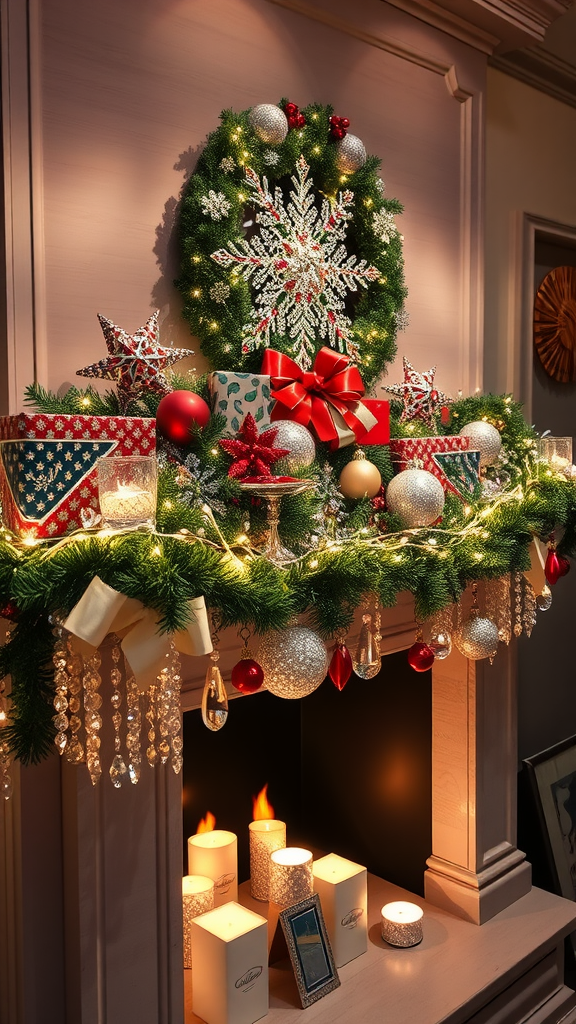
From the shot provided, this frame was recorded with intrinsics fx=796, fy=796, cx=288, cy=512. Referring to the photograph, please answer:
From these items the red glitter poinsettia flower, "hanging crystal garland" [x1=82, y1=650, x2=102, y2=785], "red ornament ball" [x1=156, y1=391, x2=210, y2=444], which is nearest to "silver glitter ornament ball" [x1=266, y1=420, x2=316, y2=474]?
the red glitter poinsettia flower

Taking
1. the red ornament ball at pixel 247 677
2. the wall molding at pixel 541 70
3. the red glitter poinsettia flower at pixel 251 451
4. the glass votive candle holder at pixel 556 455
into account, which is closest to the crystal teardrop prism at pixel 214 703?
the red ornament ball at pixel 247 677

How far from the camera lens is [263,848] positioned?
82.1 inches

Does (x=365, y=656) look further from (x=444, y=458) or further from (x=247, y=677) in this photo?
(x=444, y=458)

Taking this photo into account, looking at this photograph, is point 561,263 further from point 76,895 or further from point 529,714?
point 76,895

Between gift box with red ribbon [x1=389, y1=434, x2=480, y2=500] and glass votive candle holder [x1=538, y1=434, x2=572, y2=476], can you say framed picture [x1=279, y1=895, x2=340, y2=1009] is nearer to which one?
gift box with red ribbon [x1=389, y1=434, x2=480, y2=500]

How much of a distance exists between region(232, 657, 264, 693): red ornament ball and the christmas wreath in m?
0.63

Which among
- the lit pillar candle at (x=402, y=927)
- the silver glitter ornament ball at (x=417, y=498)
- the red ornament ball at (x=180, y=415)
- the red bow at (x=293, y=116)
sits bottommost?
the lit pillar candle at (x=402, y=927)

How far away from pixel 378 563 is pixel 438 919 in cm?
128

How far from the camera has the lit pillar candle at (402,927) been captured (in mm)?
1938

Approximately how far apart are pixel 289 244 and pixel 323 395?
0.32 m

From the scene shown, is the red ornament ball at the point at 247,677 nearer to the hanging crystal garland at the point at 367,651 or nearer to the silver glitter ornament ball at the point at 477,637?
the hanging crystal garland at the point at 367,651

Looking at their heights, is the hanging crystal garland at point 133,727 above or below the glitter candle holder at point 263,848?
above

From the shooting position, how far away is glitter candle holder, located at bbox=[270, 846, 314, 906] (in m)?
1.86

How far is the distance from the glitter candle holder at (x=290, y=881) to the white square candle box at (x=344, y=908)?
0.16 ft
